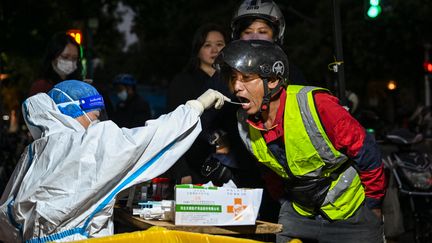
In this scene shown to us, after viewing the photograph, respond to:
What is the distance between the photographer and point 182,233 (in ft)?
12.4

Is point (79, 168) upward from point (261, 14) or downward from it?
downward

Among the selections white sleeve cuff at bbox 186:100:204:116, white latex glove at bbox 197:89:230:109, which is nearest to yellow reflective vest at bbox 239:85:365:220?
white latex glove at bbox 197:89:230:109

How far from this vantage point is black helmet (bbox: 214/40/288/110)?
4.30 metres

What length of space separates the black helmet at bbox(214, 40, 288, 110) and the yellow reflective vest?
5.2 inches

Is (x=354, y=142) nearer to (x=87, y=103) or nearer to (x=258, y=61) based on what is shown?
(x=258, y=61)

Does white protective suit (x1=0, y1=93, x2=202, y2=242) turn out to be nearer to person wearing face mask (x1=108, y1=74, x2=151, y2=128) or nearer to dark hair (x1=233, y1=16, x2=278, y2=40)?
dark hair (x1=233, y1=16, x2=278, y2=40)

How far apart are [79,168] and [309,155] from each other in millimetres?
1281

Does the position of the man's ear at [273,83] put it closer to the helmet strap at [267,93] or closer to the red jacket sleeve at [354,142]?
the helmet strap at [267,93]

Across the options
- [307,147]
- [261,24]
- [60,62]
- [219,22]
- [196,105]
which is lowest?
[307,147]

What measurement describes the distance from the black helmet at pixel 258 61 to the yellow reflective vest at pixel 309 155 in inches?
5.2

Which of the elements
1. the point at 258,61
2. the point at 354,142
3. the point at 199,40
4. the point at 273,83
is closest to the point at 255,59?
the point at 258,61

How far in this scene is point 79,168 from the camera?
385cm

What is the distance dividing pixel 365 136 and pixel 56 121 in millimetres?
1741

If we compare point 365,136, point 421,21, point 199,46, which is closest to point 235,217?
point 365,136
